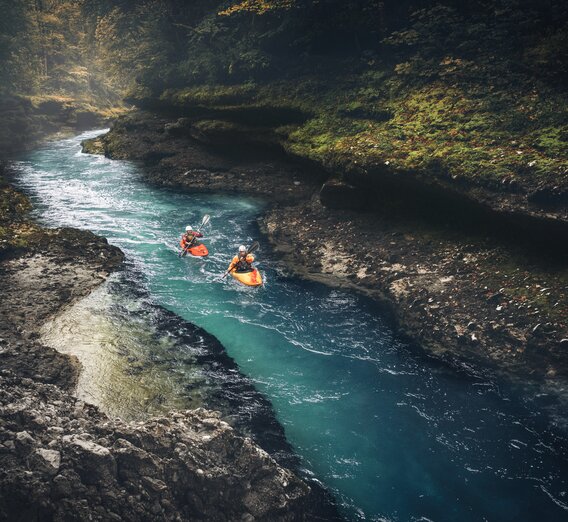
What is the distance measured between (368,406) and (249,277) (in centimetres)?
577

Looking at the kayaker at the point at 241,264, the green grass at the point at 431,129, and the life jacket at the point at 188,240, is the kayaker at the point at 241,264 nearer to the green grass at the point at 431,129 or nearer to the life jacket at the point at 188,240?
the life jacket at the point at 188,240

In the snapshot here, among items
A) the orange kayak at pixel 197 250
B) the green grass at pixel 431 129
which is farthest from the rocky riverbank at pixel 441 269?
the orange kayak at pixel 197 250

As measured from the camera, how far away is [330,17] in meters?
19.6

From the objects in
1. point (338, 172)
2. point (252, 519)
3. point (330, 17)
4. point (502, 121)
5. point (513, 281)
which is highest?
point (330, 17)

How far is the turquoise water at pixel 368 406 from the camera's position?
24.8ft

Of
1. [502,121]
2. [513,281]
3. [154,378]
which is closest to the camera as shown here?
[154,378]

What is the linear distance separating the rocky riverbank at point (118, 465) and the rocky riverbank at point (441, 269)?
6.18 metres

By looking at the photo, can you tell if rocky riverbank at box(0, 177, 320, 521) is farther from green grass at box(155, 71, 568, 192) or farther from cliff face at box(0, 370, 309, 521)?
green grass at box(155, 71, 568, 192)

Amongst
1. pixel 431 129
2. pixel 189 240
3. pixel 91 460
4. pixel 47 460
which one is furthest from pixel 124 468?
pixel 431 129

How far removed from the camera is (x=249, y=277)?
1339 cm

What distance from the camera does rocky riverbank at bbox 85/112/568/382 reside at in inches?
392

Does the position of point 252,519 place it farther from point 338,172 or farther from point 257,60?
point 257,60

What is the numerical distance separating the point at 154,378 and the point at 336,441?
4.24 m

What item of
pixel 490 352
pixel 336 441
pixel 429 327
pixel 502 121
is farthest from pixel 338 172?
pixel 336 441
